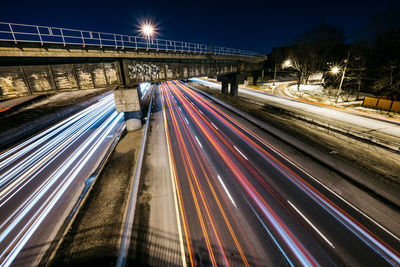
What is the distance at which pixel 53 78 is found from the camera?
13.4 metres

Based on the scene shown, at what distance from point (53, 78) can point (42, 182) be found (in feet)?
28.8

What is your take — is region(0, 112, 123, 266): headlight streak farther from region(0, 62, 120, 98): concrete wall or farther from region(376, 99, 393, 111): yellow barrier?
region(376, 99, 393, 111): yellow barrier

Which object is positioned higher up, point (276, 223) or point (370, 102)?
point (370, 102)

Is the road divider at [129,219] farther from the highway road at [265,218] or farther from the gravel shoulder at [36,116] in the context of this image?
the gravel shoulder at [36,116]

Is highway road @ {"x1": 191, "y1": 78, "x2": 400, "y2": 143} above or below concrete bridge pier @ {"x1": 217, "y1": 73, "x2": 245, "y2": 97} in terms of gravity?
below

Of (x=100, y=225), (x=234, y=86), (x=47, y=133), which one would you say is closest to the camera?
(x=100, y=225)

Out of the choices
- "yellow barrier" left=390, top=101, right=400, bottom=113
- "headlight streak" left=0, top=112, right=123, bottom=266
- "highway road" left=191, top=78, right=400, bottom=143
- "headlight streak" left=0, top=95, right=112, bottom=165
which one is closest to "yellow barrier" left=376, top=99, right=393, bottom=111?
"yellow barrier" left=390, top=101, right=400, bottom=113

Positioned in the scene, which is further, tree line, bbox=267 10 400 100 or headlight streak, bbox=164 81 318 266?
tree line, bbox=267 10 400 100

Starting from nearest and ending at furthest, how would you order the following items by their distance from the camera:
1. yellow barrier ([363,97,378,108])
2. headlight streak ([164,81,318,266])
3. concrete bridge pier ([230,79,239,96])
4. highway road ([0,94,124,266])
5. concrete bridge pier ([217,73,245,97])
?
headlight streak ([164,81,318,266]) → highway road ([0,94,124,266]) → yellow barrier ([363,97,378,108]) → concrete bridge pier ([217,73,245,97]) → concrete bridge pier ([230,79,239,96])

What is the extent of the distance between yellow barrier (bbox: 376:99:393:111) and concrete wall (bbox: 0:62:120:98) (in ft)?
124

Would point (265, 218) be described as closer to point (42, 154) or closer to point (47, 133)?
point (42, 154)

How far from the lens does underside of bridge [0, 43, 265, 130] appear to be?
38.3 feet

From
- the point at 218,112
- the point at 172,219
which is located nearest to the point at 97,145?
the point at 172,219

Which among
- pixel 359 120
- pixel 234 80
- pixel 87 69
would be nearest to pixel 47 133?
→ pixel 87 69
